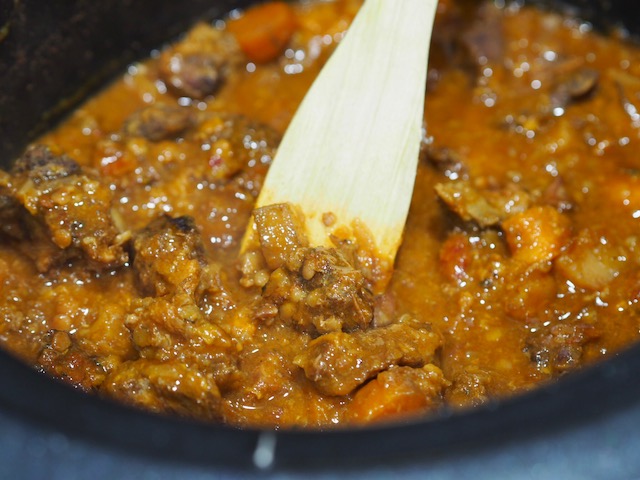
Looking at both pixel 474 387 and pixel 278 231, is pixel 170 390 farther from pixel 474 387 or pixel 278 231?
pixel 474 387

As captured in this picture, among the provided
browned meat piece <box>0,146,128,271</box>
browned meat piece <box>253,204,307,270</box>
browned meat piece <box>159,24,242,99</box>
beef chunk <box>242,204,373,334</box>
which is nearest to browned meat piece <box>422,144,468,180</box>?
beef chunk <box>242,204,373,334</box>

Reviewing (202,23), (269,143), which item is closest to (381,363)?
(269,143)

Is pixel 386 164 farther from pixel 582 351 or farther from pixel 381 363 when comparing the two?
pixel 582 351

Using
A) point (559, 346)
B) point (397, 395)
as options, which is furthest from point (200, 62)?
point (559, 346)

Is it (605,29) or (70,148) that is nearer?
(70,148)

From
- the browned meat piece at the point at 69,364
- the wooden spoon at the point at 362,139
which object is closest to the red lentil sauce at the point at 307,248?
the browned meat piece at the point at 69,364

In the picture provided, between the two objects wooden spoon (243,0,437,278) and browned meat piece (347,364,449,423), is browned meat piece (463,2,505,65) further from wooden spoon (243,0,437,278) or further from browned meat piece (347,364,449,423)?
browned meat piece (347,364,449,423)
